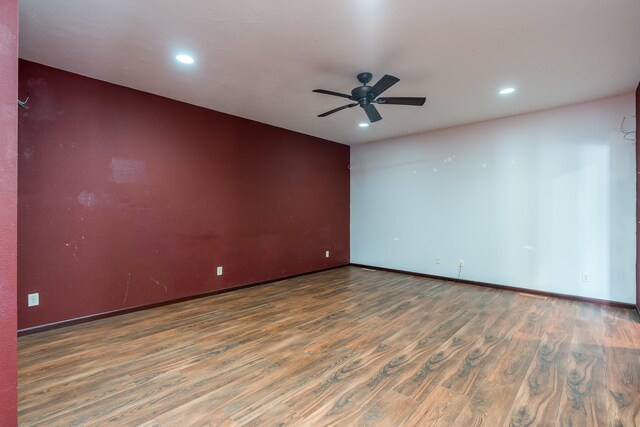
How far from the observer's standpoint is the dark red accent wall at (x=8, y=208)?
124cm

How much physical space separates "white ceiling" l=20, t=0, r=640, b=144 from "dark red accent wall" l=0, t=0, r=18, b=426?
981mm

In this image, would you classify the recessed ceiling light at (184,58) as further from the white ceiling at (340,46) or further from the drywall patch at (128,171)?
the drywall patch at (128,171)

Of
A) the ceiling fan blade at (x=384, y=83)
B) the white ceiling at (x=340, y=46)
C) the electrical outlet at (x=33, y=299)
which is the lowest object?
the electrical outlet at (x=33, y=299)

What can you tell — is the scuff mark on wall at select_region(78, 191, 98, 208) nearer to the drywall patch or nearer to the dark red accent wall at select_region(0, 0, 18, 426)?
the drywall patch

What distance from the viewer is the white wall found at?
3688 mm

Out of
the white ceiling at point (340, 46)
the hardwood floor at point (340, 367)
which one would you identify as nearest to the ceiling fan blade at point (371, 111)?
the white ceiling at point (340, 46)

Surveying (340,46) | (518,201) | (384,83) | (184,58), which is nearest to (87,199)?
(184,58)

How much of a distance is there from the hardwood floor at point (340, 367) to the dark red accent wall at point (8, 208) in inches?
24.3

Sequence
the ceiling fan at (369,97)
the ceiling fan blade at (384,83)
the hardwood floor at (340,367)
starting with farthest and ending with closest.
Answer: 1. the ceiling fan at (369,97)
2. the ceiling fan blade at (384,83)
3. the hardwood floor at (340,367)

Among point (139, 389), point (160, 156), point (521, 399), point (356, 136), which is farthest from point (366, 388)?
point (356, 136)

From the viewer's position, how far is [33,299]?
2824 mm

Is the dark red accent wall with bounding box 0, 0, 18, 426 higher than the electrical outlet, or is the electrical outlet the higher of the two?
the dark red accent wall with bounding box 0, 0, 18, 426

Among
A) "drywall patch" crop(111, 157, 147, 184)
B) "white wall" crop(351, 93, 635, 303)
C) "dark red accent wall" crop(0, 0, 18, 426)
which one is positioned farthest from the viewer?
"white wall" crop(351, 93, 635, 303)

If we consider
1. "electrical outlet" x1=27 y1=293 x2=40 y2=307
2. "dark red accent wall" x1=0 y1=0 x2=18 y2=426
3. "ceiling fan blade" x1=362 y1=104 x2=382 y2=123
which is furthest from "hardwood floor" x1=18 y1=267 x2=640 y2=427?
"ceiling fan blade" x1=362 y1=104 x2=382 y2=123
